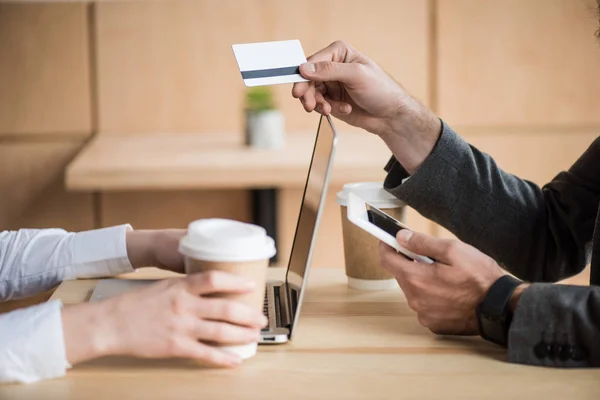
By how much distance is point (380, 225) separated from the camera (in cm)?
98

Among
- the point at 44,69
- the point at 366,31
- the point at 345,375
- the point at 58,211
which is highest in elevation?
the point at 366,31

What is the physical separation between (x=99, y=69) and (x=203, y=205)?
59 centimetres

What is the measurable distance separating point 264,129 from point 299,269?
1.47 meters

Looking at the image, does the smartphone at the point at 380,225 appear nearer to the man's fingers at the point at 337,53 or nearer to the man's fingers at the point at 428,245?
the man's fingers at the point at 428,245

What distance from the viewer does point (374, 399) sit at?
0.77m

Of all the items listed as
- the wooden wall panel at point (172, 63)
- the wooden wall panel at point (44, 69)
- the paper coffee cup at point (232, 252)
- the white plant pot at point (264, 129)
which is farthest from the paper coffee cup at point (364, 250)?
the wooden wall panel at point (44, 69)

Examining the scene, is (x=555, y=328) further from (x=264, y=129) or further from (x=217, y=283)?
(x=264, y=129)

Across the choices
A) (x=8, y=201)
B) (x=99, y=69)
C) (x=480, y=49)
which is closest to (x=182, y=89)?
(x=99, y=69)

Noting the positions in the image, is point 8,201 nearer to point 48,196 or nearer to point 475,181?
point 48,196

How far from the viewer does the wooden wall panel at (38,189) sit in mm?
2943

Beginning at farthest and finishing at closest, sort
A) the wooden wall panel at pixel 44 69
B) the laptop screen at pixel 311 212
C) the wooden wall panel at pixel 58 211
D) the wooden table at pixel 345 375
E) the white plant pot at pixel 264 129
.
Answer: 1. the wooden wall panel at pixel 58 211
2. the wooden wall panel at pixel 44 69
3. the white plant pot at pixel 264 129
4. the laptop screen at pixel 311 212
5. the wooden table at pixel 345 375

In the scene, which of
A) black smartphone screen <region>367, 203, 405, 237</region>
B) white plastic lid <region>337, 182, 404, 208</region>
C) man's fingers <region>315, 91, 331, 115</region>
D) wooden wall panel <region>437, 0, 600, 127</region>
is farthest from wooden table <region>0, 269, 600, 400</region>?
wooden wall panel <region>437, 0, 600, 127</region>

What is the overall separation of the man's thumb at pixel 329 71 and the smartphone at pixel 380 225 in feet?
0.72

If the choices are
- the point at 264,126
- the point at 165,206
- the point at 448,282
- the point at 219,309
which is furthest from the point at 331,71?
the point at 165,206
